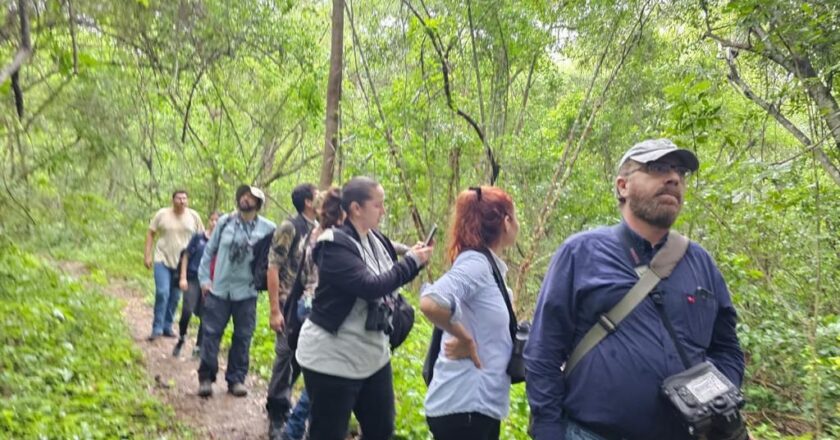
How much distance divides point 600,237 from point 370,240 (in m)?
1.58

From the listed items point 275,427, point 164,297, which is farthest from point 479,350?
point 164,297

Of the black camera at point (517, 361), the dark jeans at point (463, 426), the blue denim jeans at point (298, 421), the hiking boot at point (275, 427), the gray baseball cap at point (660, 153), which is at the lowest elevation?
the hiking boot at point (275, 427)

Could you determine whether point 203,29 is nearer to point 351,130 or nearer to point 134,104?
point 351,130

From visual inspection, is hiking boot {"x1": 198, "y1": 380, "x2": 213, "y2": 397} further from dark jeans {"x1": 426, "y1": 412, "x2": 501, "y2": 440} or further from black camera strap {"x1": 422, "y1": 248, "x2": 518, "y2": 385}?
dark jeans {"x1": 426, "y1": 412, "x2": 501, "y2": 440}

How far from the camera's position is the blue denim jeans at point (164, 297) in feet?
25.1

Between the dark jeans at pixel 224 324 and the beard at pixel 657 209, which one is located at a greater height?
the beard at pixel 657 209

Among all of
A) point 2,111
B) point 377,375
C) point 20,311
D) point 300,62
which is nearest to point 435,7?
point 300,62

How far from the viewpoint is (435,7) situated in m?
10.7

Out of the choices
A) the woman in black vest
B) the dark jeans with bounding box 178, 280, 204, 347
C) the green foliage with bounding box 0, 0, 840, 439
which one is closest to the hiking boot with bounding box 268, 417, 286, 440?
the green foliage with bounding box 0, 0, 840, 439

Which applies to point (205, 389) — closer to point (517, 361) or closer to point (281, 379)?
point (281, 379)

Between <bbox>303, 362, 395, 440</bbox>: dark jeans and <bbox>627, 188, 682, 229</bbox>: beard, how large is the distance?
173cm

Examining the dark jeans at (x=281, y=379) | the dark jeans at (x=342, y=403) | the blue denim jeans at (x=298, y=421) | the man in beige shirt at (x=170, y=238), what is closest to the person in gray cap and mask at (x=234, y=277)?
the dark jeans at (x=281, y=379)

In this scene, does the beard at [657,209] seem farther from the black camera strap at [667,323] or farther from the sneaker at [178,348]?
the sneaker at [178,348]

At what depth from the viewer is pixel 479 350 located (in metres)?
2.77
